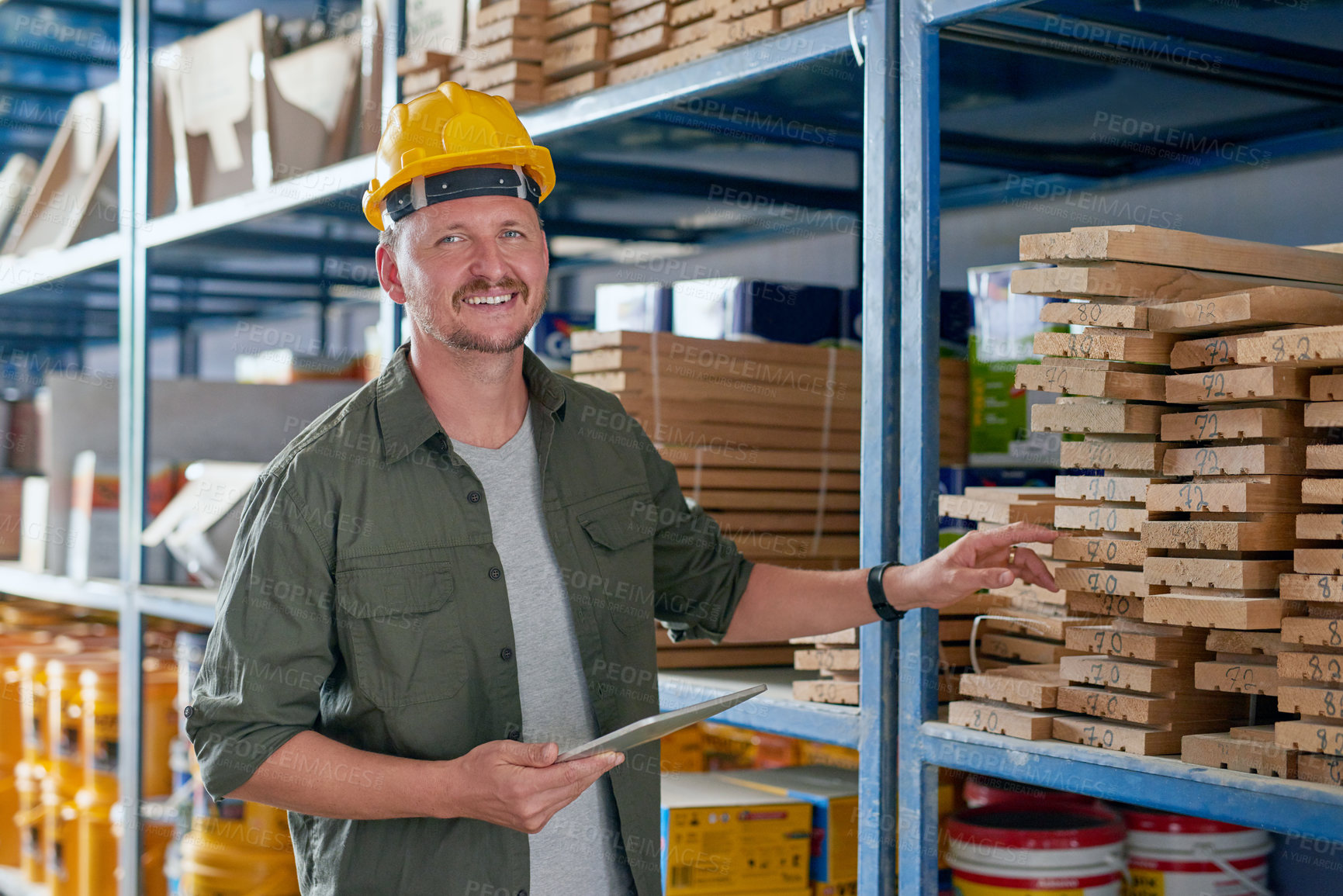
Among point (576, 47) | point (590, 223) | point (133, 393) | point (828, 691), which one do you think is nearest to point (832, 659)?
point (828, 691)

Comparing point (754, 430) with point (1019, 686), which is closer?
point (1019, 686)

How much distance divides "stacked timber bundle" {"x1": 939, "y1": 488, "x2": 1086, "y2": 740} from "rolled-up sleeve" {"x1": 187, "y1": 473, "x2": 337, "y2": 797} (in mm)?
918

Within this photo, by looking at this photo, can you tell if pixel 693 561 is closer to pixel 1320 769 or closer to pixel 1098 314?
pixel 1098 314

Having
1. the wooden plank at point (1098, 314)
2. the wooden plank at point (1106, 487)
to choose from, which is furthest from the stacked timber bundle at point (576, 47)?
the wooden plank at point (1106, 487)

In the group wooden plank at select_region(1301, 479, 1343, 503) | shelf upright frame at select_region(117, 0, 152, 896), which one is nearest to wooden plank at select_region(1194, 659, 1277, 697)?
wooden plank at select_region(1301, 479, 1343, 503)

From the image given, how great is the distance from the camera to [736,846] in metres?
2.39

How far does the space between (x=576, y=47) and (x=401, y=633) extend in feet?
4.14

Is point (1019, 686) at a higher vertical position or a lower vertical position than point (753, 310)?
lower

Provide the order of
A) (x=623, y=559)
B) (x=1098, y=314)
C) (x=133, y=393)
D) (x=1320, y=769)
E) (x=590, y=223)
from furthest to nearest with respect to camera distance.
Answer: (x=590, y=223) < (x=133, y=393) < (x=623, y=559) < (x=1098, y=314) < (x=1320, y=769)

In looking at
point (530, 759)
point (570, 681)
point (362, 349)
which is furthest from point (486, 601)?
point (362, 349)

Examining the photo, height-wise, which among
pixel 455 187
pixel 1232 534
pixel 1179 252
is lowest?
pixel 1232 534

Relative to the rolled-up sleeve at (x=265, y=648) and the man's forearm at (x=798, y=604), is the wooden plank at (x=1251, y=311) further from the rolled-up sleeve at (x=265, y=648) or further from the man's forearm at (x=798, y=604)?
the rolled-up sleeve at (x=265, y=648)

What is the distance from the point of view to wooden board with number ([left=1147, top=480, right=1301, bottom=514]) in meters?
1.56

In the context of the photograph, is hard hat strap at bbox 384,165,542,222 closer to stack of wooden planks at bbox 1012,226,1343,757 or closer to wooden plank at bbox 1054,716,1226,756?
stack of wooden planks at bbox 1012,226,1343,757
